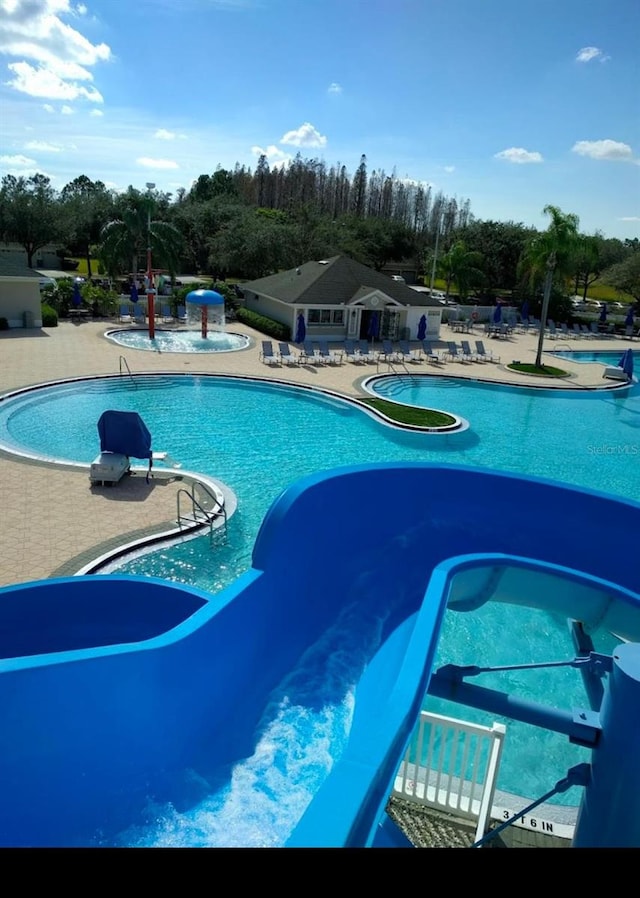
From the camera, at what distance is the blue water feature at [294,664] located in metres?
4.04

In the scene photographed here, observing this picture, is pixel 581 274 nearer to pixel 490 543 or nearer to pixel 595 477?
pixel 595 477

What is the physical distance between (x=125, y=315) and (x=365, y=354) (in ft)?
45.0

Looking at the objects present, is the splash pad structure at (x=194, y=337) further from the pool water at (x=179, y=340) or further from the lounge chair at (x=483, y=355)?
the lounge chair at (x=483, y=355)

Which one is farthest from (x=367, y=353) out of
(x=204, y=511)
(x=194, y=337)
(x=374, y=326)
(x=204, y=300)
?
(x=204, y=511)

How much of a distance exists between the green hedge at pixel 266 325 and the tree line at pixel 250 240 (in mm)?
6465

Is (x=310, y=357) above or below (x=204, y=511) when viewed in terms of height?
above

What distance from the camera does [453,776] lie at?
6719 millimetres

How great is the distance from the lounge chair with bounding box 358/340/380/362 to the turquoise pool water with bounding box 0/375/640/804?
304 centimetres

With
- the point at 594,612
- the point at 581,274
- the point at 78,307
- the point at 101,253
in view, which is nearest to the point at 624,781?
the point at 594,612

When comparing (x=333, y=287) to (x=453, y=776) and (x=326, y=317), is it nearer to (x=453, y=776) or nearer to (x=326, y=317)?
(x=326, y=317)

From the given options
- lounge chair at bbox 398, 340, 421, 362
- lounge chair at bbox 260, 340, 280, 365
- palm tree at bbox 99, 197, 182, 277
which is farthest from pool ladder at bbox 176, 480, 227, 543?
palm tree at bbox 99, 197, 182, 277

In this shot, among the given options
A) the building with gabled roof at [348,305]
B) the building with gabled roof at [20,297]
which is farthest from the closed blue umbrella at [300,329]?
the building with gabled roof at [20,297]
